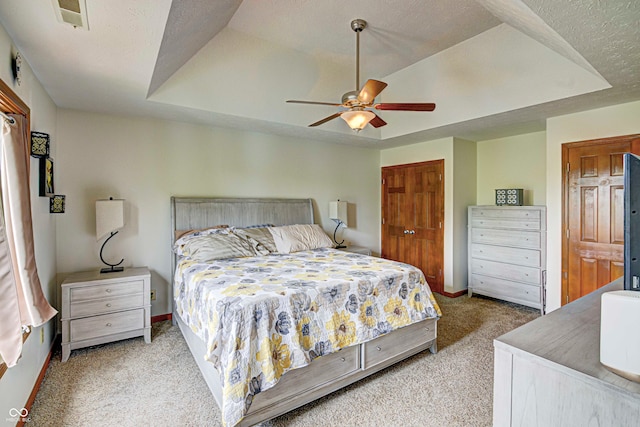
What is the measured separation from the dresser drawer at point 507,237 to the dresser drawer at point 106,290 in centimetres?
428

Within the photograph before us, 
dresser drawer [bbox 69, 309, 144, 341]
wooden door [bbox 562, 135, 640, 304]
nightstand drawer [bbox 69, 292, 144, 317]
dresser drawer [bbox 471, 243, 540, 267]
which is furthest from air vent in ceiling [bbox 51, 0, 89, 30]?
dresser drawer [bbox 471, 243, 540, 267]

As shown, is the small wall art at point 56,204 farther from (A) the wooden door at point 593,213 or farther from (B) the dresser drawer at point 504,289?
(A) the wooden door at point 593,213

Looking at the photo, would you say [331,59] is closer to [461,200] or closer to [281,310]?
[461,200]

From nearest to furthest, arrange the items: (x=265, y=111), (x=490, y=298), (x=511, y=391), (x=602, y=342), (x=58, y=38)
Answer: (x=602, y=342) < (x=511, y=391) < (x=58, y=38) < (x=265, y=111) < (x=490, y=298)

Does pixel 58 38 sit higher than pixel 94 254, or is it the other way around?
pixel 58 38

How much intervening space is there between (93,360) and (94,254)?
43.5 inches

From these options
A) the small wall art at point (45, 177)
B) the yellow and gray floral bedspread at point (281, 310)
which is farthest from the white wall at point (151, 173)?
the yellow and gray floral bedspread at point (281, 310)

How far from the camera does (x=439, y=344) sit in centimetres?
304

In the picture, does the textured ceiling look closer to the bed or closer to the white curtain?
the white curtain

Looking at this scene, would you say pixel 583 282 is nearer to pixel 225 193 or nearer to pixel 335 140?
pixel 335 140

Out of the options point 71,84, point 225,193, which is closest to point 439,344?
point 225,193

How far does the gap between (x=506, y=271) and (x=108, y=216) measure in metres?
4.76

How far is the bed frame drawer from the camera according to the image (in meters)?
1.92

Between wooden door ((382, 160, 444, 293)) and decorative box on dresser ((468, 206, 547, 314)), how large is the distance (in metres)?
0.47
